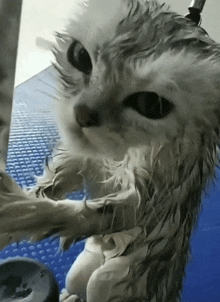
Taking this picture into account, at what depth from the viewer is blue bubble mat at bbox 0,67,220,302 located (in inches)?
14.1

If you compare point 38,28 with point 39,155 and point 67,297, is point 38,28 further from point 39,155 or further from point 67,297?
point 67,297

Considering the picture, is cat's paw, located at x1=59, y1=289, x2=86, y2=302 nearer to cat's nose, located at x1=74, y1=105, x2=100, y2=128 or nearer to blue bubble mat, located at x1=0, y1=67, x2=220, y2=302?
blue bubble mat, located at x1=0, y1=67, x2=220, y2=302

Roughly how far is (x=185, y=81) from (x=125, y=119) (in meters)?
0.06

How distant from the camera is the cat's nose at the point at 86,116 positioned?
34cm

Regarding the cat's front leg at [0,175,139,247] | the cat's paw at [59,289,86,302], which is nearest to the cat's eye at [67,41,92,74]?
the cat's front leg at [0,175,139,247]

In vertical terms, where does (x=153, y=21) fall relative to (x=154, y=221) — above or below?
above

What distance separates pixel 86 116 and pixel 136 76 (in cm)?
6

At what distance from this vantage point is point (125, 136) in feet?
1.15

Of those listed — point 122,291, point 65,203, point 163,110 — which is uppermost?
point 163,110

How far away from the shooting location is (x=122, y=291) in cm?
42

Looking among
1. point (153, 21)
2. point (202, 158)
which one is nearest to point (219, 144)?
point (202, 158)

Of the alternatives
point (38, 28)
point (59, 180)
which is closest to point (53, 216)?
point (59, 180)

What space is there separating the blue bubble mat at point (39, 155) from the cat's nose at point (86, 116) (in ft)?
0.09

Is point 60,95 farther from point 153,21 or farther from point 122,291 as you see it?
point 122,291
